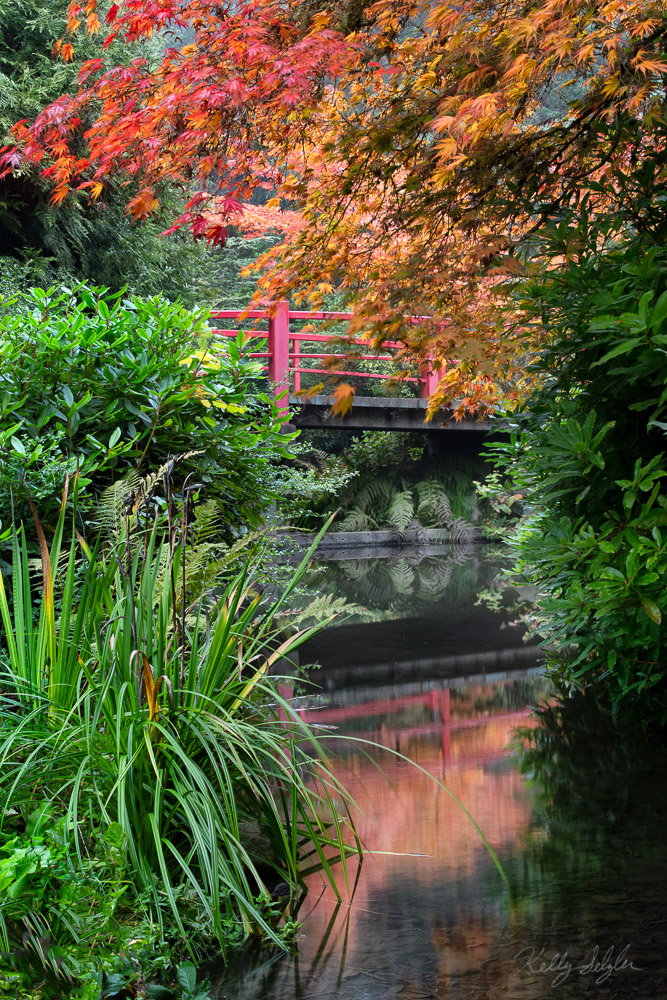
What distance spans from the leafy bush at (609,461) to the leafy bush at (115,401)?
57.9 inches

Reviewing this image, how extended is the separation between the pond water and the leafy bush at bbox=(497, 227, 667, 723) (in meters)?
0.43

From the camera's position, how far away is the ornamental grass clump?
1983 mm

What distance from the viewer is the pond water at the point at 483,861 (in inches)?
78.0

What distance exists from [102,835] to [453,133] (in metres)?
2.51

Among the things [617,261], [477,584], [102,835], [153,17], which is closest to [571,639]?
A: [617,261]

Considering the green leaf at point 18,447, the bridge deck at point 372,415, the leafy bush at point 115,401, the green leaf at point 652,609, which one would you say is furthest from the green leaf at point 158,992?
the bridge deck at point 372,415

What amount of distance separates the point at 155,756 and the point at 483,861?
1093mm

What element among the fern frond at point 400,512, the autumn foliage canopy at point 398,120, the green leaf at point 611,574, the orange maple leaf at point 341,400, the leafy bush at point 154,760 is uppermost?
the autumn foliage canopy at point 398,120

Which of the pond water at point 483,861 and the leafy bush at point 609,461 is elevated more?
the leafy bush at point 609,461

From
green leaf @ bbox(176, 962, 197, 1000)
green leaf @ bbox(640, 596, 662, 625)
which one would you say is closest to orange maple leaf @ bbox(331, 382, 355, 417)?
green leaf @ bbox(640, 596, 662, 625)

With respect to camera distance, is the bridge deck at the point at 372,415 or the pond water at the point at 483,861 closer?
the pond water at the point at 483,861

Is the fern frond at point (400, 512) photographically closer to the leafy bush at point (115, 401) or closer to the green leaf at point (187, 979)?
the leafy bush at point (115, 401)

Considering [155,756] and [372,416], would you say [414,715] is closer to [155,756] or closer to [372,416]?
[155,756]

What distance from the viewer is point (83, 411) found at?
380cm
